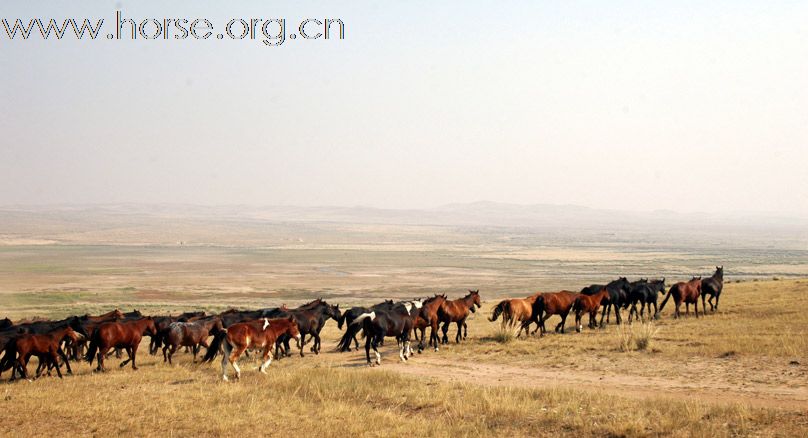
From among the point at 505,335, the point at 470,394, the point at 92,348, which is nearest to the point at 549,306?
the point at 505,335

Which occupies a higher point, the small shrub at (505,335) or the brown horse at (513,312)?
the brown horse at (513,312)

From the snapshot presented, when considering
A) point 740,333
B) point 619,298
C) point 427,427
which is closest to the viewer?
point 427,427

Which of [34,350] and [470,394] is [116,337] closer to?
[34,350]

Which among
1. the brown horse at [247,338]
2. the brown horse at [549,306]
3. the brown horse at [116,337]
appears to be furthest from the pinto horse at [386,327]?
the brown horse at [116,337]

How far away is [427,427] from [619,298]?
15.4m

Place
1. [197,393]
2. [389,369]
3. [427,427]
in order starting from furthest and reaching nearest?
[389,369]
[197,393]
[427,427]

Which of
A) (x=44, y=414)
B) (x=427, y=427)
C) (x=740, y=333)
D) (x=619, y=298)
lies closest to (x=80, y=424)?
(x=44, y=414)

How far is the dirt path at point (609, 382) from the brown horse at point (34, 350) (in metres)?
6.60

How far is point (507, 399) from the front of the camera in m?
12.8

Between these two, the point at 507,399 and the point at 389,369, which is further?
the point at 389,369

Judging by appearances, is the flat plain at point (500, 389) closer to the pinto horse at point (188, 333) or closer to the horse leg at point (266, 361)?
the horse leg at point (266, 361)

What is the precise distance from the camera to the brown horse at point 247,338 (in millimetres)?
15956

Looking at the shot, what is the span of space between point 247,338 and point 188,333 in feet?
11.6

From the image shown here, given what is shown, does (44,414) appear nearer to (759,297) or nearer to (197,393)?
(197,393)
